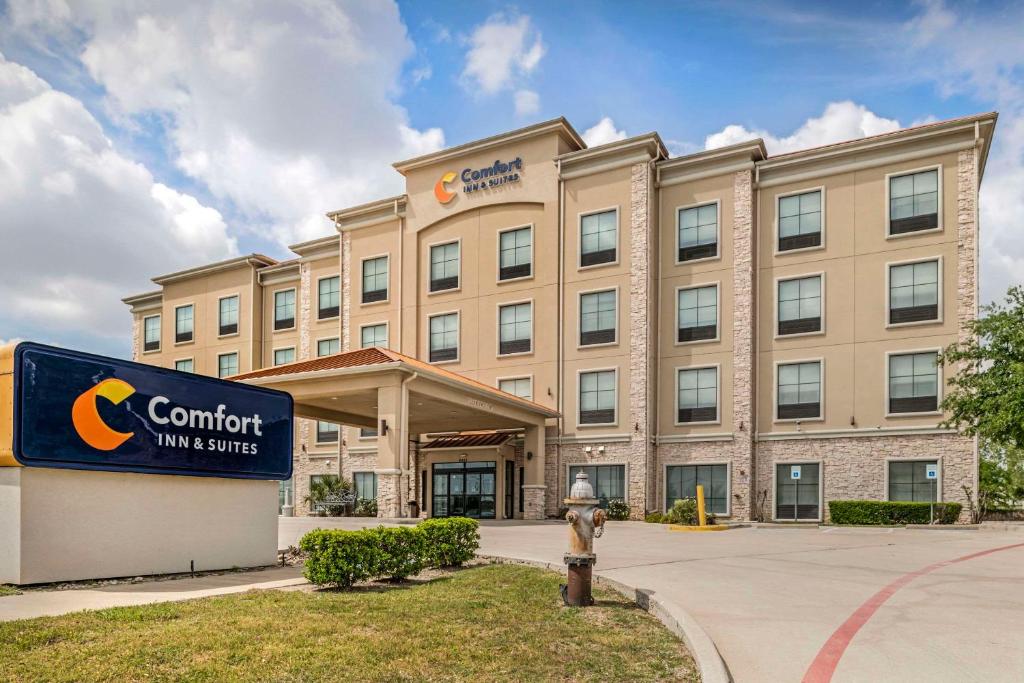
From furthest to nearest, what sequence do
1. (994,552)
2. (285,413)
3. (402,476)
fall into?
1. (402,476)
2. (994,552)
3. (285,413)

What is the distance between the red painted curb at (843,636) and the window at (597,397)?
1960 centimetres

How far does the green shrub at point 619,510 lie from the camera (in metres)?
31.6

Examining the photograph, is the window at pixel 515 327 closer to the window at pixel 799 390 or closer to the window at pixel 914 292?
the window at pixel 799 390

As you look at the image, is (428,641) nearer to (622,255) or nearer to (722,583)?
(722,583)

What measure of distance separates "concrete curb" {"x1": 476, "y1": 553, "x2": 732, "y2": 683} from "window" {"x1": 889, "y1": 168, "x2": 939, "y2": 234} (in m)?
23.0

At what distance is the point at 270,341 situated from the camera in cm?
4484

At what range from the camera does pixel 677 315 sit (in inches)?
1305

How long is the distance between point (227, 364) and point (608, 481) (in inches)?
961

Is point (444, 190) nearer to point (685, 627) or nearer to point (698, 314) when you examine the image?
point (698, 314)

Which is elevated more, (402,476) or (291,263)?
(291,263)

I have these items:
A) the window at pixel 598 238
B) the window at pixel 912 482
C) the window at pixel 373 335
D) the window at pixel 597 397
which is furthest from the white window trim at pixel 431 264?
the window at pixel 912 482

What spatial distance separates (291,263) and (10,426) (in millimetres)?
34263

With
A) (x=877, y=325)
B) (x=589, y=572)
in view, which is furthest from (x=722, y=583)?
(x=877, y=325)

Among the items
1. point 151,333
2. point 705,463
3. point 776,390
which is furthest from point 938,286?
point 151,333
